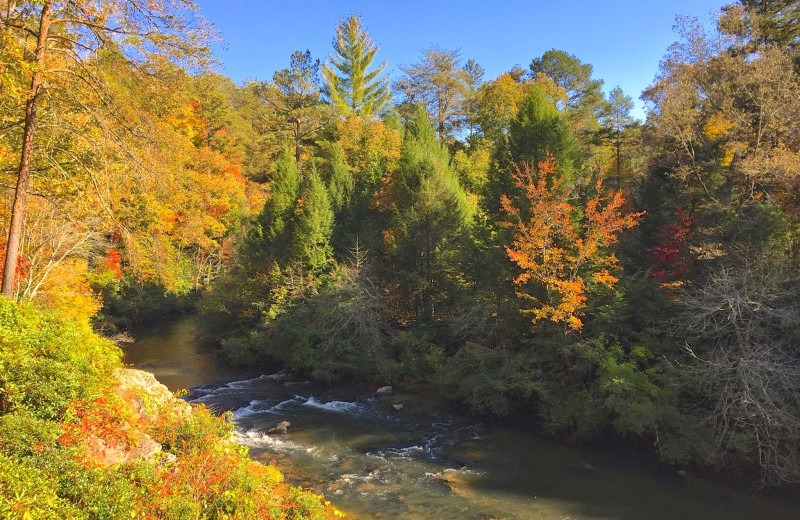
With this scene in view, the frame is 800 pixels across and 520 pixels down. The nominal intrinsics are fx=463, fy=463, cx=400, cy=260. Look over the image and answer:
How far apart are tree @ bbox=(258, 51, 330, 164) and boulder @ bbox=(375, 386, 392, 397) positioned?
27857 mm

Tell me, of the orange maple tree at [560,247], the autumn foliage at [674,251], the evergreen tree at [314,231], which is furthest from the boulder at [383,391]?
the autumn foliage at [674,251]

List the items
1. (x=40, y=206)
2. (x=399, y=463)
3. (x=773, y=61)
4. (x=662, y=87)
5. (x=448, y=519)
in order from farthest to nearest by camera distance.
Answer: (x=662, y=87) → (x=773, y=61) → (x=40, y=206) → (x=399, y=463) → (x=448, y=519)

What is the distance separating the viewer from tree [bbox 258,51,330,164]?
1598 inches

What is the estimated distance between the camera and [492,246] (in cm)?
1803

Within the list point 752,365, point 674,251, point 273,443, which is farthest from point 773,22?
point 273,443

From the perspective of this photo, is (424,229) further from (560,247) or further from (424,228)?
(560,247)

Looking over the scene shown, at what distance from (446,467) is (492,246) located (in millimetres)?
8530

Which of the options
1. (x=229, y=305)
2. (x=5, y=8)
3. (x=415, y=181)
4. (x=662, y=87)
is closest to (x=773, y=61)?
(x=662, y=87)

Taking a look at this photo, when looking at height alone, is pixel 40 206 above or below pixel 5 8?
below

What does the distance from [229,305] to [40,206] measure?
13114mm

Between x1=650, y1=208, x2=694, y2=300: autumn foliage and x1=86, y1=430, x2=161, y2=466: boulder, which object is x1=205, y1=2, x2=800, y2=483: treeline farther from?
x1=86, y1=430, x2=161, y2=466: boulder

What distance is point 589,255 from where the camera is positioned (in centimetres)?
1519

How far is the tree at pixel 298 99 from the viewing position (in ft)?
133

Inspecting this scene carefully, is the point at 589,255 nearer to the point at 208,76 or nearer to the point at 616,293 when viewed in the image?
the point at 616,293
